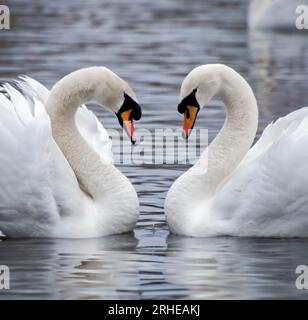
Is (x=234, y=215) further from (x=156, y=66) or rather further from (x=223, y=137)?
(x=156, y=66)

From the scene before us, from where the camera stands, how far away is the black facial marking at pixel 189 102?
1053 cm

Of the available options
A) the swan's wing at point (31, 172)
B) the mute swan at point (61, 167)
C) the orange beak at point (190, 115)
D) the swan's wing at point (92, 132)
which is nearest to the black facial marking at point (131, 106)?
the mute swan at point (61, 167)

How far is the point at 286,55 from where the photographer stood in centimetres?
2150

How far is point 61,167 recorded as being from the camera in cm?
1020

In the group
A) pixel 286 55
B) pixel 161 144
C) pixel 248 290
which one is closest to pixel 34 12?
pixel 286 55

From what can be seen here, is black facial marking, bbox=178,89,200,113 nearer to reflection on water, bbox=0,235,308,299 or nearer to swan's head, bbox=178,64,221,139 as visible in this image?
swan's head, bbox=178,64,221,139

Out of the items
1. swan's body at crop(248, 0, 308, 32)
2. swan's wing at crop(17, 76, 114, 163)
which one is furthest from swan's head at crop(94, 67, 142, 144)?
swan's body at crop(248, 0, 308, 32)

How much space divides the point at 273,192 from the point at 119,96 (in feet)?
4.54

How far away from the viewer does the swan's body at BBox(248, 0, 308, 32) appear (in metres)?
24.9

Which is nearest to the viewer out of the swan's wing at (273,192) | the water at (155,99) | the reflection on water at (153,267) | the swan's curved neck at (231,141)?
the reflection on water at (153,267)

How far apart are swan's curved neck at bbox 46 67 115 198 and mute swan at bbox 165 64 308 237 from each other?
60 centimetres

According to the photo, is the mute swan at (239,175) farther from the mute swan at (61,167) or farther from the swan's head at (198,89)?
the mute swan at (61,167)

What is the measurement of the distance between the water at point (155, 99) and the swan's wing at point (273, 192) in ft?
0.47
